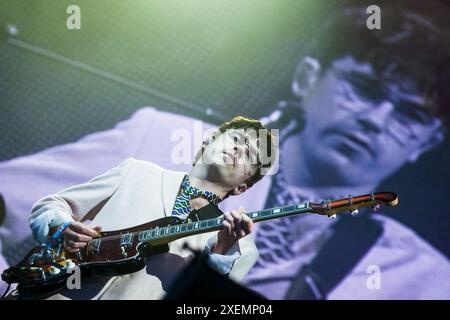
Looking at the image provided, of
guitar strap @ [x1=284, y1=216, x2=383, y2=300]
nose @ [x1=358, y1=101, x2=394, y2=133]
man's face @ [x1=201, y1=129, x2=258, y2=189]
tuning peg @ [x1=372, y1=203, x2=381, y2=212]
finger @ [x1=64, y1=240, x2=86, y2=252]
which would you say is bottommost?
guitar strap @ [x1=284, y1=216, x2=383, y2=300]

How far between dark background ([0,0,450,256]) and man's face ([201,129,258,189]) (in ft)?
0.40

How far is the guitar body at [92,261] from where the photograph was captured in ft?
11.0

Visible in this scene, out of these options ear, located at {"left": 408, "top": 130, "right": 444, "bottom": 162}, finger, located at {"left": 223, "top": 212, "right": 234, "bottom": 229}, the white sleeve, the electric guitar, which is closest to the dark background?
ear, located at {"left": 408, "top": 130, "right": 444, "bottom": 162}

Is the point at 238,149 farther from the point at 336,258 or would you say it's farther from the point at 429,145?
the point at 429,145

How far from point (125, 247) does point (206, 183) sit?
0.51 metres

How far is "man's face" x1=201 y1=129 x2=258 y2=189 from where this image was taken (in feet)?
11.7

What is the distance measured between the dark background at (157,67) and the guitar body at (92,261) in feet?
1.94

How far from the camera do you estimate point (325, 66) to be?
12.3 feet

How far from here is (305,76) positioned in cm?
373

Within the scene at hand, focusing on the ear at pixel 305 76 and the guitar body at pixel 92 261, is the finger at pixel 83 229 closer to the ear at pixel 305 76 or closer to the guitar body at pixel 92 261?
the guitar body at pixel 92 261

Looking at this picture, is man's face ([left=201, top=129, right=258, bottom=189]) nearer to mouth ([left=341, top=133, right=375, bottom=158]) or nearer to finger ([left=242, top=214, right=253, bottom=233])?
finger ([left=242, top=214, right=253, bottom=233])

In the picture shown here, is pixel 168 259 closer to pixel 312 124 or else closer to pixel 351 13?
pixel 312 124

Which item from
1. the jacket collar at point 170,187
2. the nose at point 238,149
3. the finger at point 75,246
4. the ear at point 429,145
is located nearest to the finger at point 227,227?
the jacket collar at point 170,187

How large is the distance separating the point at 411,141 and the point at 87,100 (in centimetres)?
171
